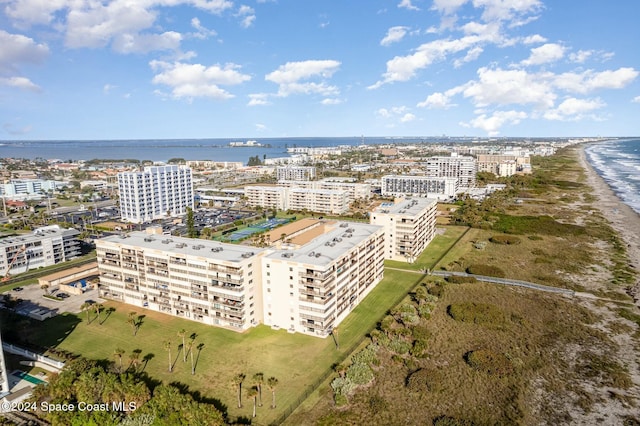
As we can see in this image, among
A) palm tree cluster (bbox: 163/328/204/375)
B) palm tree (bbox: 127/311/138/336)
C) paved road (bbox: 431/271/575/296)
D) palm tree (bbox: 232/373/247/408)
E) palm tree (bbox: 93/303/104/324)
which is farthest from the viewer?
paved road (bbox: 431/271/575/296)

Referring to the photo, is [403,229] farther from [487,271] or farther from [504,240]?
[504,240]

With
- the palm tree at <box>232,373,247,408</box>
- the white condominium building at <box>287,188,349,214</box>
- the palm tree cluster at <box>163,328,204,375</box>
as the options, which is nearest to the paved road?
the palm tree cluster at <box>163,328,204,375</box>

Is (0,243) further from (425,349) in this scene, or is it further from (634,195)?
(634,195)

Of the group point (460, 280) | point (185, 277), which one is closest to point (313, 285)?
point (185, 277)

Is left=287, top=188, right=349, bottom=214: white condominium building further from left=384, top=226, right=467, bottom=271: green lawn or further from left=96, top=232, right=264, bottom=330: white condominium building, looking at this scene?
left=96, top=232, right=264, bottom=330: white condominium building

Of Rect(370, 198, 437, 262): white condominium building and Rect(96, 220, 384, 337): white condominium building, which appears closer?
Rect(96, 220, 384, 337): white condominium building

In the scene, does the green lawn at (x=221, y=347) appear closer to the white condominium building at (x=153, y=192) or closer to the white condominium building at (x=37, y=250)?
the white condominium building at (x=37, y=250)

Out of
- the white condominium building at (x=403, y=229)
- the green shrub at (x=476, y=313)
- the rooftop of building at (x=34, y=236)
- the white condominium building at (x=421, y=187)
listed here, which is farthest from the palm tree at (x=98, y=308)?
the white condominium building at (x=421, y=187)

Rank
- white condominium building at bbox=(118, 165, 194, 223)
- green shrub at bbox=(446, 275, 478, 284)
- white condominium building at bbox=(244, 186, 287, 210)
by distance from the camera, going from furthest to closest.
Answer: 1. white condominium building at bbox=(244, 186, 287, 210)
2. white condominium building at bbox=(118, 165, 194, 223)
3. green shrub at bbox=(446, 275, 478, 284)
